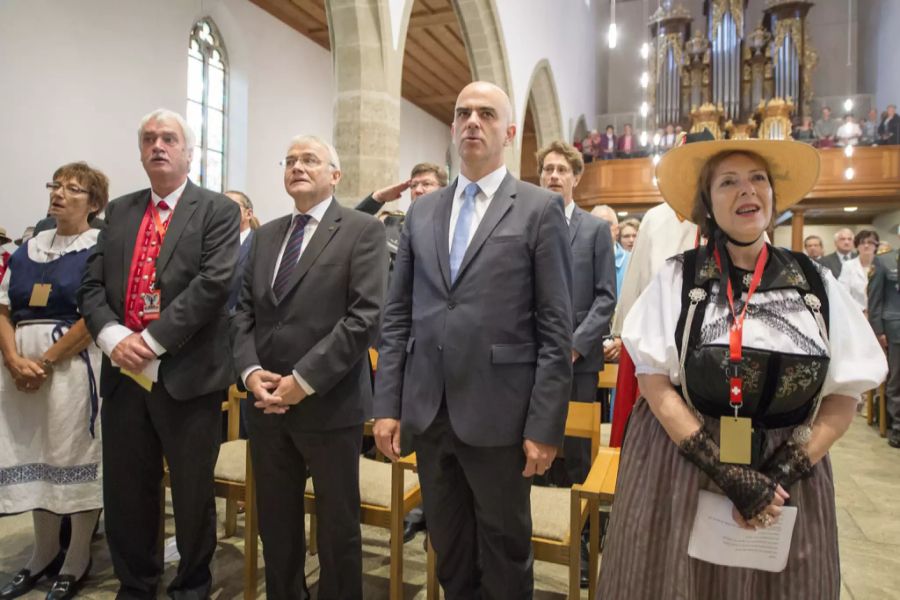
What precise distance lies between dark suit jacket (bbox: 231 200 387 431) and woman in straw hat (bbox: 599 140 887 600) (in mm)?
828

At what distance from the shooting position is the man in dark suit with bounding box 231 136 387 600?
6.09 ft

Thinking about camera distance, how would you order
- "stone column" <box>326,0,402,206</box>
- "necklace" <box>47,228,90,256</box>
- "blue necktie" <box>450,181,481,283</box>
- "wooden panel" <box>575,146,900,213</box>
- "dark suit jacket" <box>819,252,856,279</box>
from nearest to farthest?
"blue necktie" <box>450,181,481,283</box>, "necklace" <box>47,228,90,256</box>, "stone column" <box>326,0,402,206</box>, "dark suit jacket" <box>819,252,856,279</box>, "wooden panel" <box>575,146,900,213</box>

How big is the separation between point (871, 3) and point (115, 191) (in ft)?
49.0

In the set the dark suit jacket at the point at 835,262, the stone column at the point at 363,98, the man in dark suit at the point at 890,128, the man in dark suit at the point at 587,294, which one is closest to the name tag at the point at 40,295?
the man in dark suit at the point at 587,294

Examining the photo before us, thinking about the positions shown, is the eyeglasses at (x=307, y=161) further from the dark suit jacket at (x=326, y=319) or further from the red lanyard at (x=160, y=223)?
the red lanyard at (x=160, y=223)

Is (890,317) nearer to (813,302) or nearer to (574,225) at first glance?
(574,225)

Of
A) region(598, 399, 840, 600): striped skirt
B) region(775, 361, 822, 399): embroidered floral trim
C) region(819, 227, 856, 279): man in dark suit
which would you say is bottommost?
region(598, 399, 840, 600): striped skirt

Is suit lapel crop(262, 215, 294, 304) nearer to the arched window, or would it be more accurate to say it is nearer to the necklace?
the necklace

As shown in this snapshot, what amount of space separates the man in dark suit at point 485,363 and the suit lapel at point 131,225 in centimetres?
102

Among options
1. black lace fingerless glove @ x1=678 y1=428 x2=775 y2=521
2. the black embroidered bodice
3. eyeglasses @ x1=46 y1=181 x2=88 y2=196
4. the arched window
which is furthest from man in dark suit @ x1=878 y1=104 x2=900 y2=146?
eyeglasses @ x1=46 y1=181 x2=88 y2=196

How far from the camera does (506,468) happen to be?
1.54m

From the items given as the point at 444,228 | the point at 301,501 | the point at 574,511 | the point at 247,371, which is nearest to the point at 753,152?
the point at 444,228

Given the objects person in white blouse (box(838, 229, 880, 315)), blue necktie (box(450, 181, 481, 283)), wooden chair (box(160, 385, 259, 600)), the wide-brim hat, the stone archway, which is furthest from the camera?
the stone archway

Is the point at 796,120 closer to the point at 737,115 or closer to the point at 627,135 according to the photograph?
the point at 737,115
